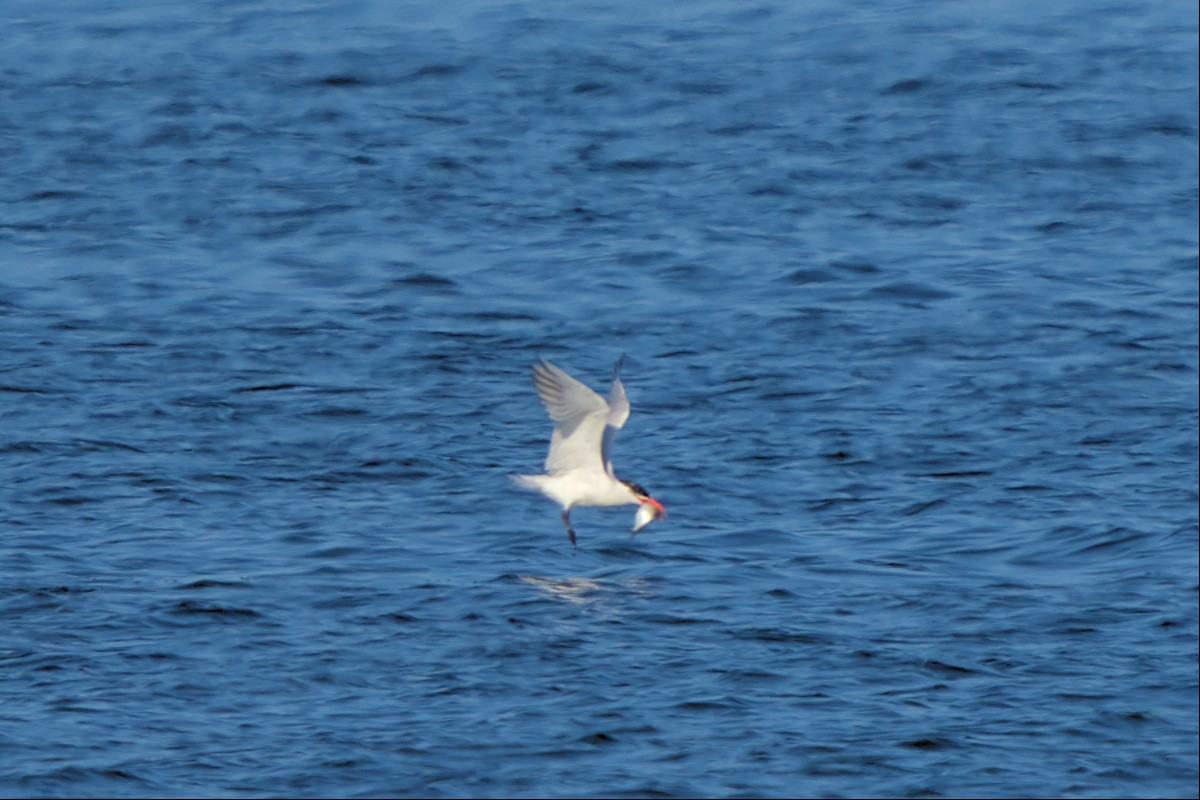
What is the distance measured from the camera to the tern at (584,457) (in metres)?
12.4

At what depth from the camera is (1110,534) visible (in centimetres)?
1392

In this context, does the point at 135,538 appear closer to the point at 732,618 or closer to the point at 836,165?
the point at 732,618

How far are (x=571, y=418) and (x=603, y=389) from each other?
3986 mm

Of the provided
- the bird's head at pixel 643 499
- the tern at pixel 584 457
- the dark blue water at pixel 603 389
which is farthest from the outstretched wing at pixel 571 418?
the dark blue water at pixel 603 389

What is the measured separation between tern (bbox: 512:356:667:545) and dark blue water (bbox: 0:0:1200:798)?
0.58m

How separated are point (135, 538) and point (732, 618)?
4184 mm

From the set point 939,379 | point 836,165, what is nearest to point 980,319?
point 939,379

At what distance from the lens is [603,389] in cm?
1664

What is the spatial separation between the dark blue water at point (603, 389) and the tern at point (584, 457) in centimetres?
58

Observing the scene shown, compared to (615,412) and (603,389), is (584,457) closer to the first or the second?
(615,412)

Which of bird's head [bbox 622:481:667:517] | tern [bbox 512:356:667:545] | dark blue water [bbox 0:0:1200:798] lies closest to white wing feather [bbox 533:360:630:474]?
tern [bbox 512:356:667:545]

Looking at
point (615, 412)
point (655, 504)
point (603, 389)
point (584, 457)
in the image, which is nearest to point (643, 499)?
point (655, 504)

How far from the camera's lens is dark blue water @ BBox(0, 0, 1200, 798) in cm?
1152

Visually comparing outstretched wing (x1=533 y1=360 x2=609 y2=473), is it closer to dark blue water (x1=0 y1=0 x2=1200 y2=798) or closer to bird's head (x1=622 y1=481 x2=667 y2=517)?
bird's head (x1=622 y1=481 x2=667 y2=517)
